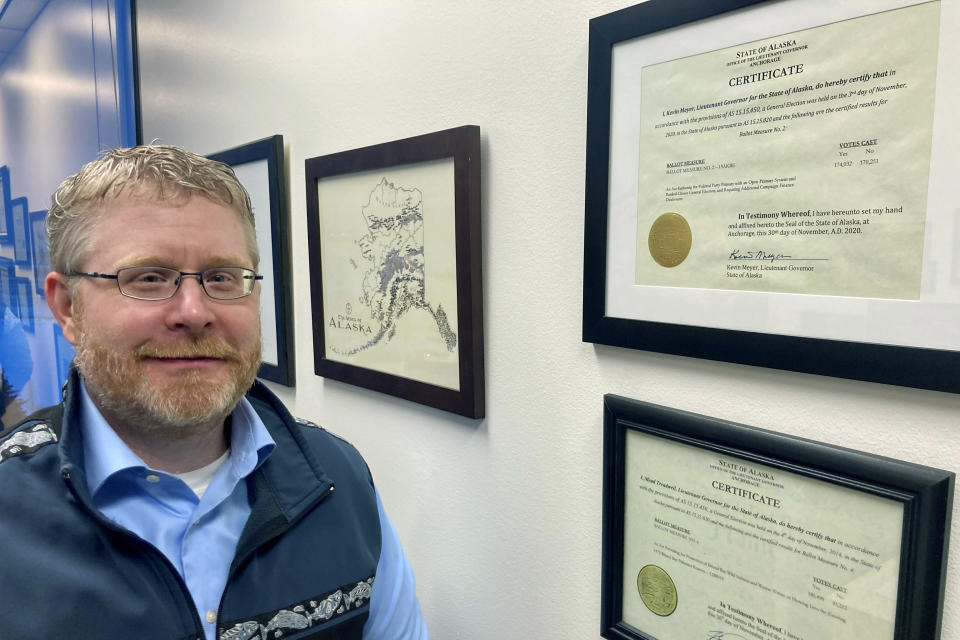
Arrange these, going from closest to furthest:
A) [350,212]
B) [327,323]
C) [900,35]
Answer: [900,35] < [350,212] < [327,323]

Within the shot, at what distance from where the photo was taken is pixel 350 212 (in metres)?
1.17

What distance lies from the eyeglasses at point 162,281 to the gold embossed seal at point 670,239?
1.72 feet

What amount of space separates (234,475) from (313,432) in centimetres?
17

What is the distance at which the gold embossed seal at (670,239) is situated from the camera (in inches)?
26.8

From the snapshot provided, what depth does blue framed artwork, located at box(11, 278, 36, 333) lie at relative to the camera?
7.43 ft

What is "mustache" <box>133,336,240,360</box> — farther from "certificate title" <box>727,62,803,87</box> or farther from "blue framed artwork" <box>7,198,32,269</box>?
"blue framed artwork" <box>7,198,32,269</box>

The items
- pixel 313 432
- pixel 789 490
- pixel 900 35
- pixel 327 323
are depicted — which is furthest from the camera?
pixel 327 323

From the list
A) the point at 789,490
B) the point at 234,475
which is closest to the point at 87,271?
the point at 234,475

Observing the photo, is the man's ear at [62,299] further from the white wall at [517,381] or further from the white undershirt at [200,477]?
the white wall at [517,381]

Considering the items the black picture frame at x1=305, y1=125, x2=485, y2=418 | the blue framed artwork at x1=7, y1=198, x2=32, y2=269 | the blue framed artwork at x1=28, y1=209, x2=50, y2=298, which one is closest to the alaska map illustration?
the black picture frame at x1=305, y1=125, x2=485, y2=418

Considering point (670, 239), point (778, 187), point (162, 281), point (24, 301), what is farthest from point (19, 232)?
point (778, 187)

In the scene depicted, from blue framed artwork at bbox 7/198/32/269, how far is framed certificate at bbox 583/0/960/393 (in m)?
2.36

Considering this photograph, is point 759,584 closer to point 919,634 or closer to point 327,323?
point 919,634

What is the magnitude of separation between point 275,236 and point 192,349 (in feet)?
2.33
